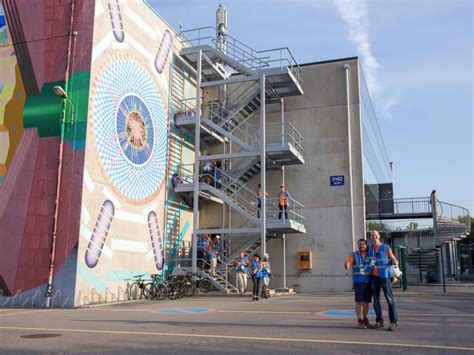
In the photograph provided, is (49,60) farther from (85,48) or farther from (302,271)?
(302,271)

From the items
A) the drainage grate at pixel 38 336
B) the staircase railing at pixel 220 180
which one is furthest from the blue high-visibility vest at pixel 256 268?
the drainage grate at pixel 38 336

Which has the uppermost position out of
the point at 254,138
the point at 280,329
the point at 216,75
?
the point at 216,75

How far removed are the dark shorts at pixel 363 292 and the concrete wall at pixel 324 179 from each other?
44.7 feet

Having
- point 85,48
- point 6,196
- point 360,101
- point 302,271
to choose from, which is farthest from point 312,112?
point 6,196

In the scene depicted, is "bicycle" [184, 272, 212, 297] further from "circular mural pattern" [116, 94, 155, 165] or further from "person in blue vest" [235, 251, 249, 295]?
"circular mural pattern" [116, 94, 155, 165]

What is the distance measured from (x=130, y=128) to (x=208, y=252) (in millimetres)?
6130

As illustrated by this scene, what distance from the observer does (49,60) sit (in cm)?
1705

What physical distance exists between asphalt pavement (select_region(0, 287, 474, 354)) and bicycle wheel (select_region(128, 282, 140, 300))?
19.2 feet

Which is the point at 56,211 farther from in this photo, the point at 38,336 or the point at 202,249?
the point at 38,336

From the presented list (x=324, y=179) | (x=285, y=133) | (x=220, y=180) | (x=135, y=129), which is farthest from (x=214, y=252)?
(x=285, y=133)

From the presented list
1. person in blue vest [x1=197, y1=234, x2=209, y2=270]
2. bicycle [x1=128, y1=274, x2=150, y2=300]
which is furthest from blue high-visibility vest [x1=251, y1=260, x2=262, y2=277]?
person in blue vest [x1=197, y1=234, x2=209, y2=270]

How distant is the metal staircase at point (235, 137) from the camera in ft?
67.8

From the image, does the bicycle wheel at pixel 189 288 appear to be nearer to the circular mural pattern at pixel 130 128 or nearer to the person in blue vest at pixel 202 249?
the person in blue vest at pixel 202 249

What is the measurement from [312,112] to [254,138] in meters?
3.49
